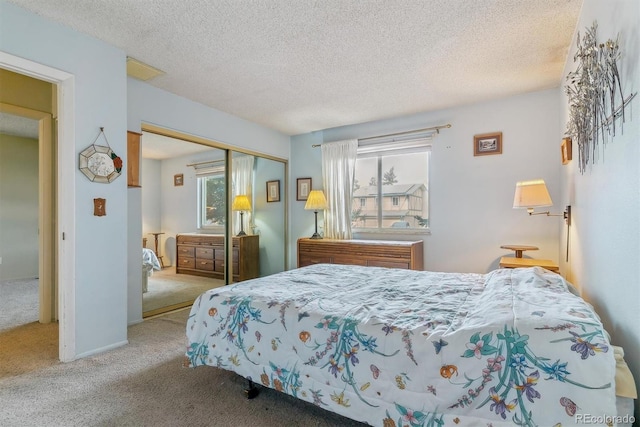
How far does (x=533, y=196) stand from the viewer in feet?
9.33

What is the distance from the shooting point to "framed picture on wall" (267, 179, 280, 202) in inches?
198

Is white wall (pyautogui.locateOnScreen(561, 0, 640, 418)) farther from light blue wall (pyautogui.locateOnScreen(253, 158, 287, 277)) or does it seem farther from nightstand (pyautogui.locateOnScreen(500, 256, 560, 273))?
light blue wall (pyautogui.locateOnScreen(253, 158, 287, 277))

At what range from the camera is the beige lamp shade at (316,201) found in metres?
4.69

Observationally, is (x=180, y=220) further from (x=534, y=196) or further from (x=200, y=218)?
(x=534, y=196)

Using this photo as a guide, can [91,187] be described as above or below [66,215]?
above

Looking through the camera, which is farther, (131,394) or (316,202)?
(316,202)

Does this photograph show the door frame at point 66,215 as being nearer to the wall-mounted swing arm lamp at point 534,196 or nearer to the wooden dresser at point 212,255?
the wooden dresser at point 212,255

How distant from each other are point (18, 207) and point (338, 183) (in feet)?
17.6

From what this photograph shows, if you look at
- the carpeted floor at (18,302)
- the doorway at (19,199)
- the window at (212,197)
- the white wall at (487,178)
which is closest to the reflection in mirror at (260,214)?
the window at (212,197)

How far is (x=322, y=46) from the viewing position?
99.3 inches

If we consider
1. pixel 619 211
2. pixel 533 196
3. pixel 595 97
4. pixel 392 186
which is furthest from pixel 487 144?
pixel 619 211

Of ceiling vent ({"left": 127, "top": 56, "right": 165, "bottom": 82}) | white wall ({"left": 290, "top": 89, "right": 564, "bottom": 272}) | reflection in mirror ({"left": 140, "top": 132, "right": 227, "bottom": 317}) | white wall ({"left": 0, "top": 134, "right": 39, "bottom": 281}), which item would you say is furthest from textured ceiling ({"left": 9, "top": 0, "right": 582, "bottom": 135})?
white wall ({"left": 0, "top": 134, "right": 39, "bottom": 281})

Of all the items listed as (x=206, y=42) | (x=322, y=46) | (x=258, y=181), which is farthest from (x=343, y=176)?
(x=206, y=42)

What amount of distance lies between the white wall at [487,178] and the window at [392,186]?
16 cm
